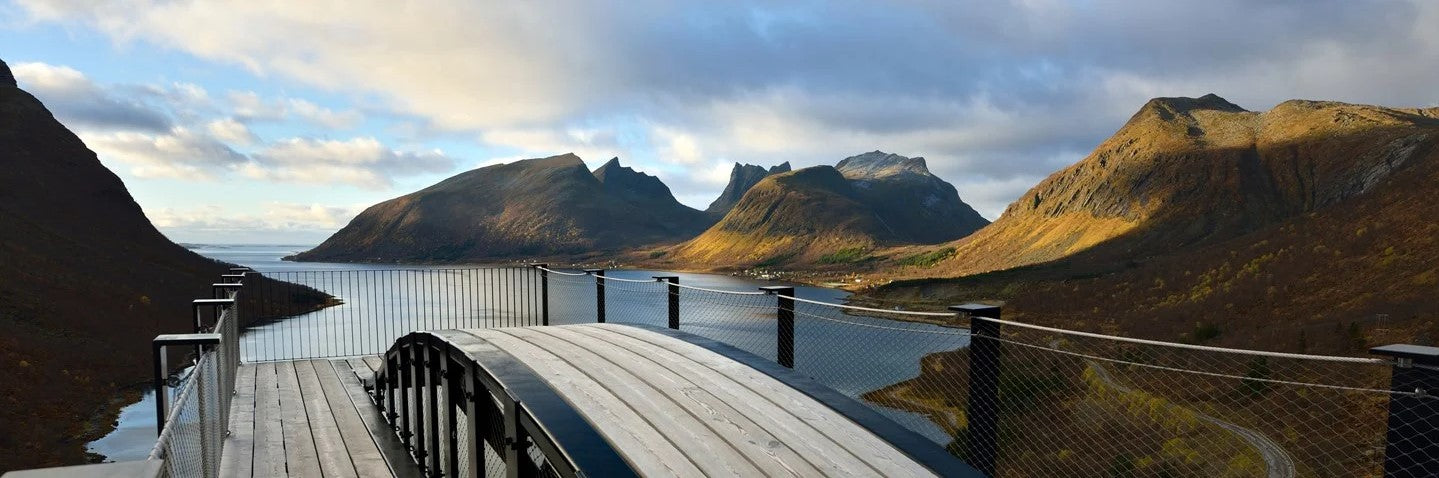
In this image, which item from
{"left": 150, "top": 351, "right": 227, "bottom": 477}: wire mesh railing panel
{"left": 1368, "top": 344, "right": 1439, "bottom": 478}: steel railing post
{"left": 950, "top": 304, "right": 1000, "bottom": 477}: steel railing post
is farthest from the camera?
{"left": 950, "top": 304, "right": 1000, "bottom": 477}: steel railing post

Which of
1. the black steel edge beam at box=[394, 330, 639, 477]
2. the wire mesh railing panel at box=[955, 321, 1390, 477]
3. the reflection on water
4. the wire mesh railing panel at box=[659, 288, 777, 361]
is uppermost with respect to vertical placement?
the black steel edge beam at box=[394, 330, 639, 477]

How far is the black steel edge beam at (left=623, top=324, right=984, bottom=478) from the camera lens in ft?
8.54

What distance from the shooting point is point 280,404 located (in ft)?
24.6

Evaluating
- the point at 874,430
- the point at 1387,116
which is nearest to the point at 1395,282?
the point at 874,430

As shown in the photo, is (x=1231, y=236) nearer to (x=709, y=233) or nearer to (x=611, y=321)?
(x=611, y=321)

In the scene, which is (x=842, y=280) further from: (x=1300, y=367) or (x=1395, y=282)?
(x=1300, y=367)

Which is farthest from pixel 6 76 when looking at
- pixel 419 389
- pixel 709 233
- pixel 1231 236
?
pixel 709 233

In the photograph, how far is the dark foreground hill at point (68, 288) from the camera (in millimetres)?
10500

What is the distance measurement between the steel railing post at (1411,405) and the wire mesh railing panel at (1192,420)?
5.76 feet

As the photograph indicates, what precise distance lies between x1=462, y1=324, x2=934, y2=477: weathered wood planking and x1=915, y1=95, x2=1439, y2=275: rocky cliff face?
61.0m

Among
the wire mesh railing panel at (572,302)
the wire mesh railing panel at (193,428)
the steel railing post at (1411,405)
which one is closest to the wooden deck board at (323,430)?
the wire mesh railing panel at (193,428)

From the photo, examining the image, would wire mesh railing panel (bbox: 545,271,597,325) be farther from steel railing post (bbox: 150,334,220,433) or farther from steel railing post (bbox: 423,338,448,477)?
steel railing post (bbox: 150,334,220,433)

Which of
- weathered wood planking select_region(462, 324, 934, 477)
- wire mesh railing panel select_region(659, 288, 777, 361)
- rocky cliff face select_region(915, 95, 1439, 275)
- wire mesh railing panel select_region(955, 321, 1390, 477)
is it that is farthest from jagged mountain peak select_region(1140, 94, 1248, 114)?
weathered wood planking select_region(462, 324, 934, 477)

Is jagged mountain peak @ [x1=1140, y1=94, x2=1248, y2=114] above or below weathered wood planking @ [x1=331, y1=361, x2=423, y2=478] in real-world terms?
above
